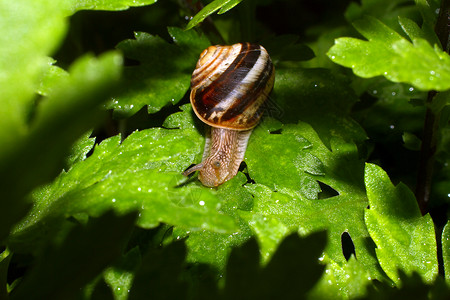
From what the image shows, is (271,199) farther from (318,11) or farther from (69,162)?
(318,11)

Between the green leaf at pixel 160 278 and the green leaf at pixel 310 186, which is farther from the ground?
the green leaf at pixel 160 278

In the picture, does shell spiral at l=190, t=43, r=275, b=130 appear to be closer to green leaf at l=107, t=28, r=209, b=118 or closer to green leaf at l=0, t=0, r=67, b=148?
green leaf at l=107, t=28, r=209, b=118

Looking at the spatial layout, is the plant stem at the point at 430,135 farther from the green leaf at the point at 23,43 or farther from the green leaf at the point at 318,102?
the green leaf at the point at 23,43

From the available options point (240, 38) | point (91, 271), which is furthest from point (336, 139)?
point (91, 271)

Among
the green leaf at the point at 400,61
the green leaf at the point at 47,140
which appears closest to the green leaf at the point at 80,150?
the green leaf at the point at 47,140

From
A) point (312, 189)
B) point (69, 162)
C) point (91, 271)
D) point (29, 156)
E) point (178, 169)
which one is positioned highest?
point (29, 156)

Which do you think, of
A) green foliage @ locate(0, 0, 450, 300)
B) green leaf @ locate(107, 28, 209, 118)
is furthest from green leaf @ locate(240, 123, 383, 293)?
green leaf @ locate(107, 28, 209, 118)

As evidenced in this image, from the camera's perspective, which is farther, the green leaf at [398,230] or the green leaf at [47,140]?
the green leaf at [398,230]
